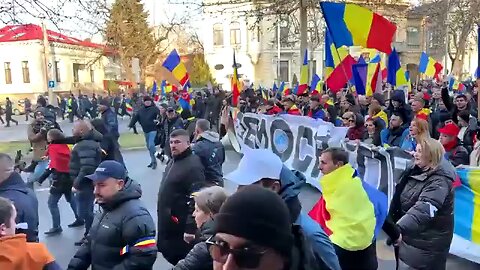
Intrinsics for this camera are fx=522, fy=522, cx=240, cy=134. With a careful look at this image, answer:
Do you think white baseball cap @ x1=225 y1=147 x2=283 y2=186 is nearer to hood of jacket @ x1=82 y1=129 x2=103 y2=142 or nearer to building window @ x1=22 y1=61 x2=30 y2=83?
hood of jacket @ x1=82 y1=129 x2=103 y2=142

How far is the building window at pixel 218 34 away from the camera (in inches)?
2184

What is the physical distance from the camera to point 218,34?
55.9 m

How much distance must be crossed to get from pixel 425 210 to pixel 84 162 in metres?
4.54

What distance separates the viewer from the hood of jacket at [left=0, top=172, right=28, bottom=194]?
421cm

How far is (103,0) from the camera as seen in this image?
1680 cm

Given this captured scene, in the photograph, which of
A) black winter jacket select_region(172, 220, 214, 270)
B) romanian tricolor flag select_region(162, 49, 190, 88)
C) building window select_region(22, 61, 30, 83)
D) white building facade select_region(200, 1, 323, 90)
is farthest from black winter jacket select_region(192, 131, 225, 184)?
building window select_region(22, 61, 30, 83)

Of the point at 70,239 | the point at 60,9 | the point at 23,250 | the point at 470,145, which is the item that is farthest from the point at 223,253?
the point at 60,9

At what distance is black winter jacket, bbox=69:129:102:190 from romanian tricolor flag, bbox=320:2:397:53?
13.8 feet

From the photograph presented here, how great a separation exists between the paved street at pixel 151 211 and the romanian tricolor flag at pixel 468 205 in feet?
1.25

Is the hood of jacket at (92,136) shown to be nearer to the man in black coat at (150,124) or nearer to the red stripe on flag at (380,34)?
the red stripe on flag at (380,34)

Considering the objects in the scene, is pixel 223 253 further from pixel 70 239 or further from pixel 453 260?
pixel 70 239

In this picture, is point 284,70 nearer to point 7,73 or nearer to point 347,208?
point 7,73

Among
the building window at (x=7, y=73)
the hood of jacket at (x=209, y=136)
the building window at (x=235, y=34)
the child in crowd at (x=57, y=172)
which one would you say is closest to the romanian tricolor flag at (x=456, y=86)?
the hood of jacket at (x=209, y=136)

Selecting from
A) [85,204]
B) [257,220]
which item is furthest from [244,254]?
[85,204]
